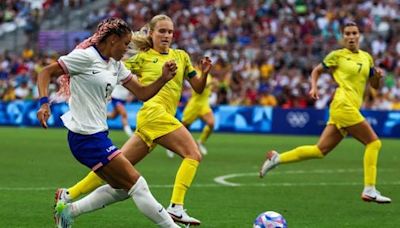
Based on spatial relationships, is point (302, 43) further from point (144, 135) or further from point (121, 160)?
point (121, 160)

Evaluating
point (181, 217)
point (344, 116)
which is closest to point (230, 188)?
point (344, 116)

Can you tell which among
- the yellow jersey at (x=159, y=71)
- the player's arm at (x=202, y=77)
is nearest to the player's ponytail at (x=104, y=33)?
the player's arm at (x=202, y=77)

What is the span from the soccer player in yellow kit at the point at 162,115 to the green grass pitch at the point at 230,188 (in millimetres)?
514

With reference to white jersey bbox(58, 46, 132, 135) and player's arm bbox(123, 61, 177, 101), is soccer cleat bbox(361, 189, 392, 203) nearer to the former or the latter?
player's arm bbox(123, 61, 177, 101)

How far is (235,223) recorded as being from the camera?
36.9ft

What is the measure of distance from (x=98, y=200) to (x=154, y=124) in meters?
2.07

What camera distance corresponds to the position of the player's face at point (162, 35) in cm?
1173

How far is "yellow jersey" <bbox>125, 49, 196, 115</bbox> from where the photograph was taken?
1187 cm

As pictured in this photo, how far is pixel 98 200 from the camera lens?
32.0 ft

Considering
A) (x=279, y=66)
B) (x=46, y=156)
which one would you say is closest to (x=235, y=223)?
(x=46, y=156)

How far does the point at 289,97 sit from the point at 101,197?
977 inches

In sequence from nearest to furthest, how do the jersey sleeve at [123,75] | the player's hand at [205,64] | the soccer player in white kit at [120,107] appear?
the jersey sleeve at [123,75] → the player's hand at [205,64] → the soccer player in white kit at [120,107]

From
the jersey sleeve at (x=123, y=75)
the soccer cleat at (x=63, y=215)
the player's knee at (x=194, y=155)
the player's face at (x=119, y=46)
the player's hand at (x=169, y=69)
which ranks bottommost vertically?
the soccer cleat at (x=63, y=215)

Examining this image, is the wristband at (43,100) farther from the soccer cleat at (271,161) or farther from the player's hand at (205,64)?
the soccer cleat at (271,161)
